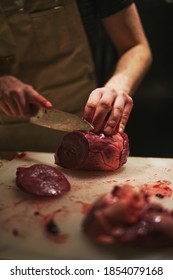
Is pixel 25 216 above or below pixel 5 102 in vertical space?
below

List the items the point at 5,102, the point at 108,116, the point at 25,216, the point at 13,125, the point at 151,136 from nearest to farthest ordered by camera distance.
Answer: the point at 25,216 → the point at 5,102 → the point at 108,116 → the point at 13,125 → the point at 151,136

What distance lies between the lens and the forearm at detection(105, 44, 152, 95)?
2.01m

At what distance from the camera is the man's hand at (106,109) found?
1.67 metres

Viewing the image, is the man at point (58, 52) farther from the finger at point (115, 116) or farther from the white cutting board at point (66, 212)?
the white cutting board at point (66, 212)

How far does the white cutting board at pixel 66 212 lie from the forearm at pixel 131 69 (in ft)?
1.34

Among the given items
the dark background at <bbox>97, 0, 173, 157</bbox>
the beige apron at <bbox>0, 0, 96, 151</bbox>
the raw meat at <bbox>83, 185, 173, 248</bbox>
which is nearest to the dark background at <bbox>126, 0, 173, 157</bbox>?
the dark background at <bbox>97, 0, 173, 157</bbox>

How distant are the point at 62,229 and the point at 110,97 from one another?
0.71m

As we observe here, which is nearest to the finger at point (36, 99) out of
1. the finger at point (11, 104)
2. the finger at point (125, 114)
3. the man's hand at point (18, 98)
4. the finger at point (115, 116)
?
the man's hand at point (18, 98)

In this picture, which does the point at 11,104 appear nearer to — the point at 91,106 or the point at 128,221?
the point at 91,106

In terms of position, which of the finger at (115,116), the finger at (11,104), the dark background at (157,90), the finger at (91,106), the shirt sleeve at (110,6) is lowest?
the dark background at (157,90)

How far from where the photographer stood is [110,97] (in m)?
1.72

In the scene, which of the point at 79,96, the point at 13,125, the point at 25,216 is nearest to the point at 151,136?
the point at 79,96
